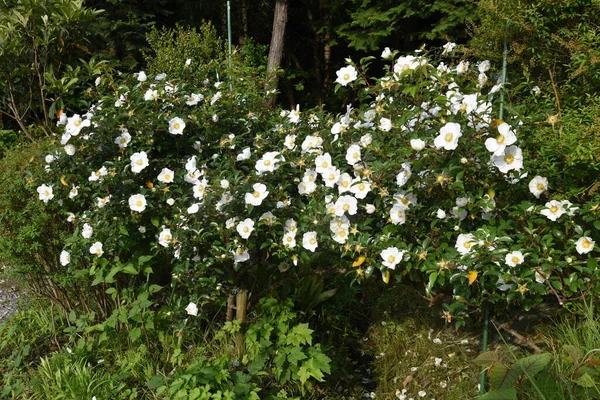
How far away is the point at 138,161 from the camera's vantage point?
8.86 feet

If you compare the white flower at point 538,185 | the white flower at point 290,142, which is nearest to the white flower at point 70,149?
the white flower at point 290,142

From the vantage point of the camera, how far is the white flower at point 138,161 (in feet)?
8.80

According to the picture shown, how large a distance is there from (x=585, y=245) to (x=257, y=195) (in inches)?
→ 48.6

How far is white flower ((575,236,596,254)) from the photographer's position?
2148 mm

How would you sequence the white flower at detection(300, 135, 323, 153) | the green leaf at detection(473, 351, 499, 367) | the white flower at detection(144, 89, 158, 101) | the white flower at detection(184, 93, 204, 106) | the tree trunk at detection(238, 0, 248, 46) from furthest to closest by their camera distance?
the tree trunk at detection(238, 0, 248, 46), the white flower at detection(184, 93, 204, 106), the white flower at detection(144, 89, 158, 101), the white flower at detection(300, 135, 323, 153), the green leaf at detection(473, 351, 499, 367)

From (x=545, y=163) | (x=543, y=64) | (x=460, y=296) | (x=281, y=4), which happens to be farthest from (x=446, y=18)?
(x=460, y=296)

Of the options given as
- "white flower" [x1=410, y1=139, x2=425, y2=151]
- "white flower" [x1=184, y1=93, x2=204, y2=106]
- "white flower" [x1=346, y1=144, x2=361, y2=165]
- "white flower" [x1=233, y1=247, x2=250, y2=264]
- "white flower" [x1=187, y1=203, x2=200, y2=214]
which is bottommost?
"white flower" [x1=233, y1=247, x2=250, y2=264]

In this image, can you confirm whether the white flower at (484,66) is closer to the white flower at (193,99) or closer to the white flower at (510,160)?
the white flower at (510,160)

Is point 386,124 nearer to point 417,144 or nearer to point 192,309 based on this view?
point 417,144

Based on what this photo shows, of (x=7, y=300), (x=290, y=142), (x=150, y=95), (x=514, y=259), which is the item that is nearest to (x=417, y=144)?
(x=514, y=259)

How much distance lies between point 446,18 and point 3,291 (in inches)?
189

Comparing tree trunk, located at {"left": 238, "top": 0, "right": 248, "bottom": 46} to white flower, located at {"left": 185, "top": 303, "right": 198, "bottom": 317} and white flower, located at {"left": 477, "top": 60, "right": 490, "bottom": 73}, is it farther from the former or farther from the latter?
white flower, located at {"left": 185, "top": 303, "right": 198, "bottom": 317}

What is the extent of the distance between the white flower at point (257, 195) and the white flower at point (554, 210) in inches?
41.3

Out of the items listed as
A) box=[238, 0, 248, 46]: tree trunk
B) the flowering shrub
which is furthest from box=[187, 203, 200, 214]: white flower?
box=[238, 0, 248, 46]: tree trunk
